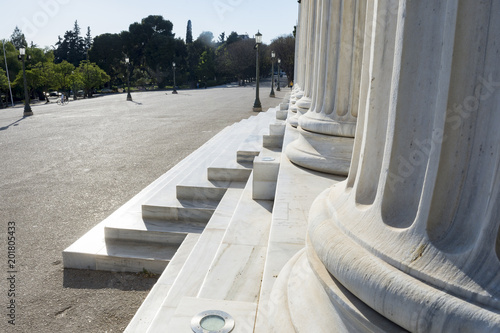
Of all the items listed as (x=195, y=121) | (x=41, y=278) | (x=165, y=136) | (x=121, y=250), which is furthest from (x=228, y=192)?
(x=195, y=121)

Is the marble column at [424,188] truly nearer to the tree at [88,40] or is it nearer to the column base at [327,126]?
the column base at [327,126]

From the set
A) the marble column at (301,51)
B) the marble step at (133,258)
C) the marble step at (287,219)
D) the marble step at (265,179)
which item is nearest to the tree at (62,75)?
the marble column at (301,51)

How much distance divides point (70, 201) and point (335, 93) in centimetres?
579

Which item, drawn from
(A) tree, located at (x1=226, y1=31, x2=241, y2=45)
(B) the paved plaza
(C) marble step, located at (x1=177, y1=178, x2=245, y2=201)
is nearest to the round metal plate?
(B) the paved plaza

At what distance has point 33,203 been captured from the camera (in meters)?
8.02

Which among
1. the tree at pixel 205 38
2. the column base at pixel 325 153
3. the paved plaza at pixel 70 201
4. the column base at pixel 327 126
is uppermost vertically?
the tree at pixel 205 38

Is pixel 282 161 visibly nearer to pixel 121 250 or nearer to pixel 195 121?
pixel 121 250

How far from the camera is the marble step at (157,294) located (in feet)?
12.5

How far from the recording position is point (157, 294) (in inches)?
169

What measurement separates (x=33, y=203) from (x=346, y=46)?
6.64 meters

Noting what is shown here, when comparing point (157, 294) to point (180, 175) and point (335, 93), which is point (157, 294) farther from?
point (180, 175)

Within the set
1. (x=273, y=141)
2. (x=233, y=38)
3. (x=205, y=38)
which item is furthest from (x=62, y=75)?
(x=233, y=38)

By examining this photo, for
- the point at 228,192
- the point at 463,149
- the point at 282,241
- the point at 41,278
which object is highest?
the point at 463,149

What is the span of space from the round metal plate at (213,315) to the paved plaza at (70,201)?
2.04m
